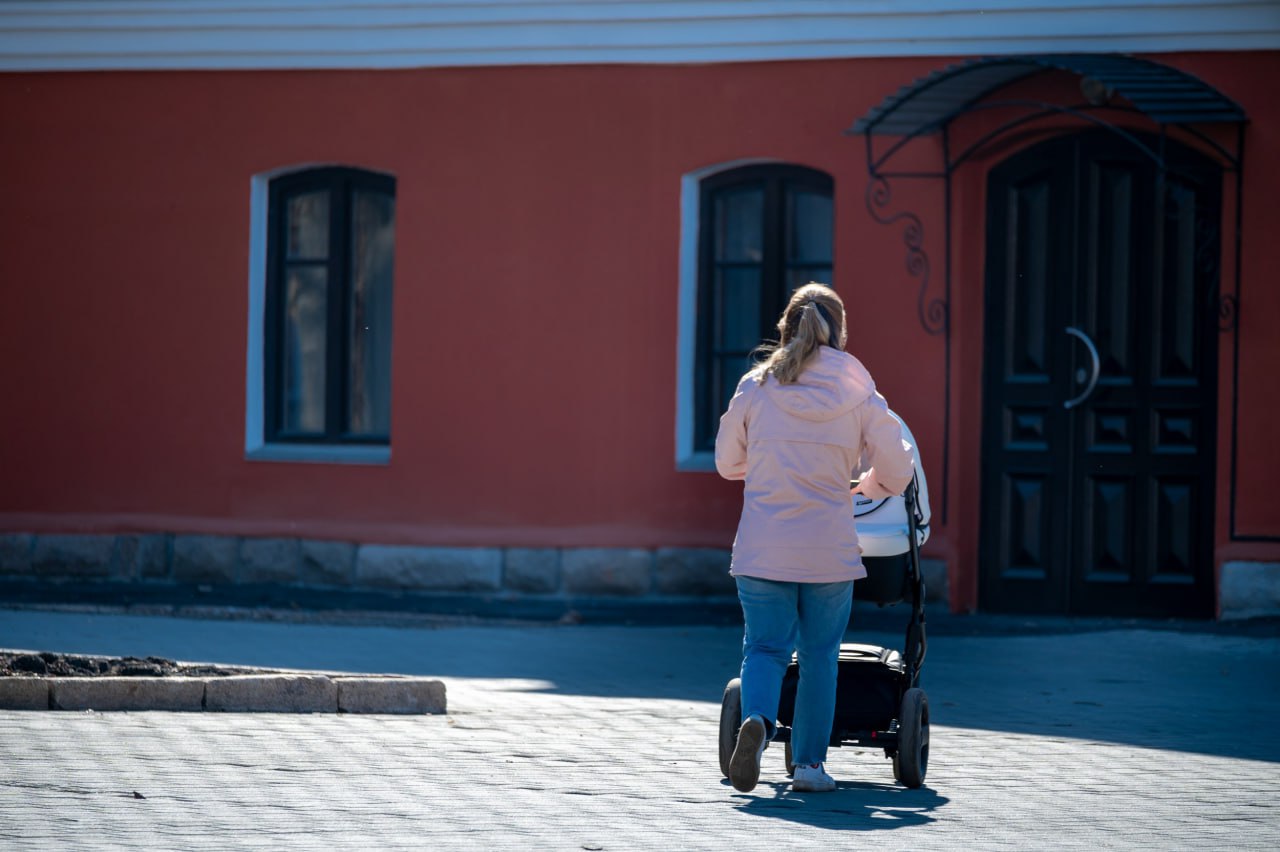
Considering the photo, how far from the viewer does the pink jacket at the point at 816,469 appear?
6664 mm

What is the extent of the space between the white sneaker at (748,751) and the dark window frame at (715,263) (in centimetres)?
677

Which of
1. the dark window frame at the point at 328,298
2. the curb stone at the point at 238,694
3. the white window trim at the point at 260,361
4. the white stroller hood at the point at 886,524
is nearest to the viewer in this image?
the white stroller hood at the point at 886,524

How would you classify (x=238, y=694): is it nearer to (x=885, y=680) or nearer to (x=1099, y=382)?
(x=885, y=680)

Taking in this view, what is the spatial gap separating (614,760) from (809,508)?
1.35 m

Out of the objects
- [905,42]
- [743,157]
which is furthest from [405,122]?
[905,42]

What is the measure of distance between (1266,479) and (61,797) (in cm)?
806

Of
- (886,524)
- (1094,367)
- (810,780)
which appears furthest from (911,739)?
(1094,367)

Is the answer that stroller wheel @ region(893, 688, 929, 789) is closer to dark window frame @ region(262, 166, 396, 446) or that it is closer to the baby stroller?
the baby stroller

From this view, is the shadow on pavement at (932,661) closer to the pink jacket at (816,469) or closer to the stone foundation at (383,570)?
the stone foundation at (383,570)

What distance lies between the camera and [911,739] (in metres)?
6.80

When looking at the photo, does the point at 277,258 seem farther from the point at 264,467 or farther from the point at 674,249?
the point at 674,249

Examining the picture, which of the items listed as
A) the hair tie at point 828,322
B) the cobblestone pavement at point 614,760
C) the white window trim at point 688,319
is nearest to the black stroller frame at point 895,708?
the cobblestone pavement at point 614,760

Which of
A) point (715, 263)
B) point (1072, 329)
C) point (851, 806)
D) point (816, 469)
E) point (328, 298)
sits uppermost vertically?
point (715, 263)

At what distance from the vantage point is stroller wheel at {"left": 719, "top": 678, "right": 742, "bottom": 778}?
22.5 ft
